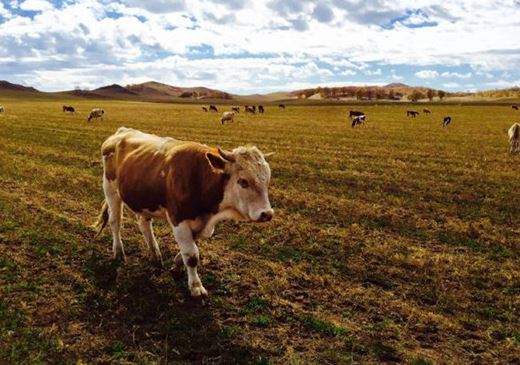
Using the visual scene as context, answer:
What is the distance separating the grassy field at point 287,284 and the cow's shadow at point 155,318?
3 cm

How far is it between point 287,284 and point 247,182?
2.15 m

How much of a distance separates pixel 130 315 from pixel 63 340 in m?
0.93

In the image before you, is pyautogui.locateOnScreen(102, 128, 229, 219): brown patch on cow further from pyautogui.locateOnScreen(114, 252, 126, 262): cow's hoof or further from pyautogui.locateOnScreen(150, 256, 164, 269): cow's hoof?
pyautogui.locateOnScreen(114, 252, 126, 262): cow's hoof

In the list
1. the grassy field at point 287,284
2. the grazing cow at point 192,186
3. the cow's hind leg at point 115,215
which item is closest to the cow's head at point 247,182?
the grazing cow at point 192,186

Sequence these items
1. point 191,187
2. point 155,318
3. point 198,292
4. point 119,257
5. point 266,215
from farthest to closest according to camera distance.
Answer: point 119,257
point 198,292
point 191,187
point 155,318
point 266,215

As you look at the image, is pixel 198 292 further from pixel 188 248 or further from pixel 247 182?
pixel 247 182

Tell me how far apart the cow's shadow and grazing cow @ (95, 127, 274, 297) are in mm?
394

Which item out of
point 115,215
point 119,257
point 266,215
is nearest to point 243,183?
point 266,215

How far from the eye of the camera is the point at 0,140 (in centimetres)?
2669

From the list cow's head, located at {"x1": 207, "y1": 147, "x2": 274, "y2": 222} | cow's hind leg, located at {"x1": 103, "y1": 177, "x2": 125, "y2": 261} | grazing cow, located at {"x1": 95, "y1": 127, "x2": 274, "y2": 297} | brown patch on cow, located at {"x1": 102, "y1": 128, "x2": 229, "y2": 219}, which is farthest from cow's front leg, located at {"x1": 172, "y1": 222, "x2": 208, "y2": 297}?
cow's hind leg, located at {"x1": 103, "y1": 177, "x2": 125, "y2": 261}

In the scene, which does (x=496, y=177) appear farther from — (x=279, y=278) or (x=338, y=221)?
(x=279, y=278)

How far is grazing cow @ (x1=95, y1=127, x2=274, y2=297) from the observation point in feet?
21.4

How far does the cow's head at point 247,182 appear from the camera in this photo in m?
6.45

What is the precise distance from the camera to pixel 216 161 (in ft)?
21.7
